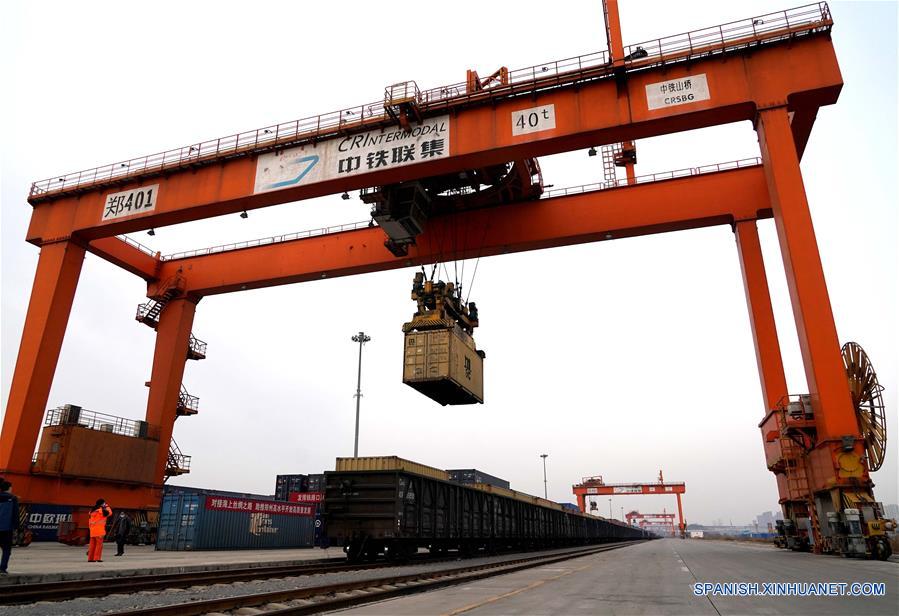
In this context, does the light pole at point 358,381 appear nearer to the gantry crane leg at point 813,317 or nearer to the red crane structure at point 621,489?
the gantry crane leg at point 813,317

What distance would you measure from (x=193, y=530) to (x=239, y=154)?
12.3 metres

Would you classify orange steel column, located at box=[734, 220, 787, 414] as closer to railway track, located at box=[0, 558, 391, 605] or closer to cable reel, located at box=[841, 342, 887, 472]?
cable reel, located at box=[841, 342, 887, 472]

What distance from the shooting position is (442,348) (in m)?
14.8

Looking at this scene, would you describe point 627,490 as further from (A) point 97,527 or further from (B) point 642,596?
(A) point 97,527

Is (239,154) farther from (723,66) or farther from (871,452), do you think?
(871,452)

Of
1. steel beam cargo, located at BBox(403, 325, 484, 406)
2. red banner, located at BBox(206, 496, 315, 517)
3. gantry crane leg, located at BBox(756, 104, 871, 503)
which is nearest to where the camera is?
gantry crane leg, located at BBox(756, 104, 871, 503)

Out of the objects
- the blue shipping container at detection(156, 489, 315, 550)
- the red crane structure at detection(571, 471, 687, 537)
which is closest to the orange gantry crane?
the blue shipping container at detection(156, 489, 315, 550)

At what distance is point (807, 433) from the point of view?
1418 centimetres

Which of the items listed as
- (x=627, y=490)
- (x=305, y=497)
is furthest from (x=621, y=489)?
(x=305, y=497)

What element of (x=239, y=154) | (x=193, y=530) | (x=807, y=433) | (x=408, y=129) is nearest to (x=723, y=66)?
(x=408, y=129)

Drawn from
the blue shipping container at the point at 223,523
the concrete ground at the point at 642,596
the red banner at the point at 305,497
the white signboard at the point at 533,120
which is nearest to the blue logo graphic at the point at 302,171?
the white signboard at the point at 533,120

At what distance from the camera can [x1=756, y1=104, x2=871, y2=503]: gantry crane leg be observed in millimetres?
11984

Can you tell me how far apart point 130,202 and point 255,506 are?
466 inches

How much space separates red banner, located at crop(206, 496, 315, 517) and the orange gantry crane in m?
3.21
